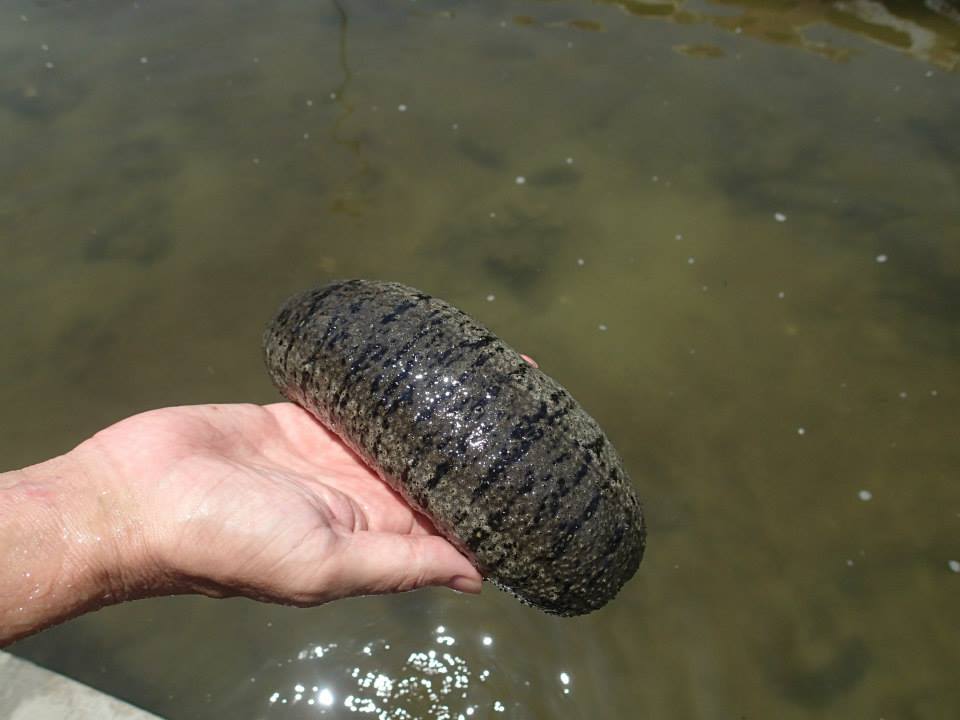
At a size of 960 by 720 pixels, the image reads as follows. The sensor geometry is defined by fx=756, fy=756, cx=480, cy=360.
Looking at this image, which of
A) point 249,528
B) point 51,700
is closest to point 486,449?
point 249,528

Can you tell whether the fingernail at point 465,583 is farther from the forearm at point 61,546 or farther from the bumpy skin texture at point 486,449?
the forearm at point 61,546

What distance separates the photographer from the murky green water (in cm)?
299

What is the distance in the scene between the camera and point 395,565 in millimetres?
2230

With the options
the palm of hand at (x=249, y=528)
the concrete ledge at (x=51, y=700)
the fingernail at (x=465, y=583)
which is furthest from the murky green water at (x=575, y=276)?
the palm of hand at (x=249, y=528)

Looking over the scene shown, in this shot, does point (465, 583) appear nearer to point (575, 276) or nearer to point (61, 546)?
point (61, 546)

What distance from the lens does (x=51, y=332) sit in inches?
165

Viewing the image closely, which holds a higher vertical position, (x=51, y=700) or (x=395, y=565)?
(x=395, y=565)

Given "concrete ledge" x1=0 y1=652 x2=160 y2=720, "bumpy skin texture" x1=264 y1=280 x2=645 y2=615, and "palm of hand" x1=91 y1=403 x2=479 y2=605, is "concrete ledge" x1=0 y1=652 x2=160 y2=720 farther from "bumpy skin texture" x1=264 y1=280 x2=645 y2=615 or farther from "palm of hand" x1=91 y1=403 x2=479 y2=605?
"bumpy skin texture" x1=264 y1=280 x2=645 y2=615

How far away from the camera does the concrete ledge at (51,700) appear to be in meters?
2.32

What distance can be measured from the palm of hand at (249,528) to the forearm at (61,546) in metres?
0.08

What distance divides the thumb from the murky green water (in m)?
0.78

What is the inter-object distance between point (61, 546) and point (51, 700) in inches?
21.7

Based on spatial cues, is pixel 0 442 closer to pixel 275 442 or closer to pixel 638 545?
pixel 275 442

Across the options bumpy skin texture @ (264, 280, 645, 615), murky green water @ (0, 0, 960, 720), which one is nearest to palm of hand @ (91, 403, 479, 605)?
bumpy skin texture @ (264, 280, 645, 615)
